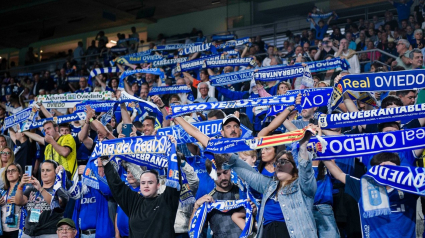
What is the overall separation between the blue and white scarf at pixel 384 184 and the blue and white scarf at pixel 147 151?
1738 millimetres

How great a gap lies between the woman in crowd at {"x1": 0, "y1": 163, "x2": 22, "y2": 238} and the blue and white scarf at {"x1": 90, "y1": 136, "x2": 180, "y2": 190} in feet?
7.10

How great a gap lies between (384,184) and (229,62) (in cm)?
639

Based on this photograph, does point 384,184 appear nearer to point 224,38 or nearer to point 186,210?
point 186,210

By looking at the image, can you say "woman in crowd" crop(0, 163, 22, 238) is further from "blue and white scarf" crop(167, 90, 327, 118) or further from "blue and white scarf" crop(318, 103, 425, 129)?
"blue and white scarf" crop(318, 103, 425, 129)

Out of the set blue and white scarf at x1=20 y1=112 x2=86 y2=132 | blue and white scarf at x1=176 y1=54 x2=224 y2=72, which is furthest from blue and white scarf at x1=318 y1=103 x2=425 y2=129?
blue and white scarf at x1=176 y1=54 x2=224 y2=72

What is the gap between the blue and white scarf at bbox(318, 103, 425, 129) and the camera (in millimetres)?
4902

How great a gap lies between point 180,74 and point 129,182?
18.9 feet

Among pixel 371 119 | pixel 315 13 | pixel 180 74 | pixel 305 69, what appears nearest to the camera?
pixel 371 119

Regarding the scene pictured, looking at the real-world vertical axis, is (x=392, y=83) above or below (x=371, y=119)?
above

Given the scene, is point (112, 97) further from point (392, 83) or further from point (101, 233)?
point (392, 83)

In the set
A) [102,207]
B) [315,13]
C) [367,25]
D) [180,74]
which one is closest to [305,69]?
[102,207]

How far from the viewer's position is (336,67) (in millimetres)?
9047

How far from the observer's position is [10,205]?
7.11 metres

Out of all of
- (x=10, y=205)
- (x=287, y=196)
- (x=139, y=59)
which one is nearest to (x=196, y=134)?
(x=287, y=196)
